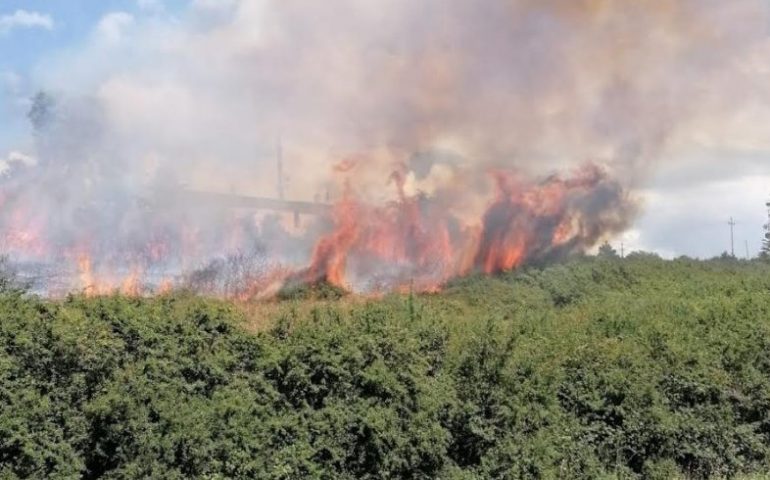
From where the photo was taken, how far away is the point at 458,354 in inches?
427

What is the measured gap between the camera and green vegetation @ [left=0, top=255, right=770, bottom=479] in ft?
28.3

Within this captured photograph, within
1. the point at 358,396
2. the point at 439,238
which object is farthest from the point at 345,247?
the point at 358,396

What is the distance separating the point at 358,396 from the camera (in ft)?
32.4

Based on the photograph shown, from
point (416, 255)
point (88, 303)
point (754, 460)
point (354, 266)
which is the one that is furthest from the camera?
point (416, 255)

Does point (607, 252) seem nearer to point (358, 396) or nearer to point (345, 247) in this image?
point (345, 247)

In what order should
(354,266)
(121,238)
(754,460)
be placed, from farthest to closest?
1. (354,266)
2. (121,238)
3. (754,460)

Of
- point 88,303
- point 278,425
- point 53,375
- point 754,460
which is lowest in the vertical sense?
point 754,460

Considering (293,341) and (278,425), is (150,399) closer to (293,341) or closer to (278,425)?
(278,425)

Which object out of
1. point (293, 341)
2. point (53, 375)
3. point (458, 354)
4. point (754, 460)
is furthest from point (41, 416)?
point (754, 460)

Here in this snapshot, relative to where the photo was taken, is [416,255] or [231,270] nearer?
[231,270]

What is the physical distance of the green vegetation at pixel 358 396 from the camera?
339 inches

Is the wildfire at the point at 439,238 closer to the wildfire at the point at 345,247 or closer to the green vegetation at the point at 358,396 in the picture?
the wildfire at the point at 345,247

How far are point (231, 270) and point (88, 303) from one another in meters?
18.4

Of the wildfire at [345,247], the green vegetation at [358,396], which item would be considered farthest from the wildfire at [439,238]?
the green vegetation at [358,396]
